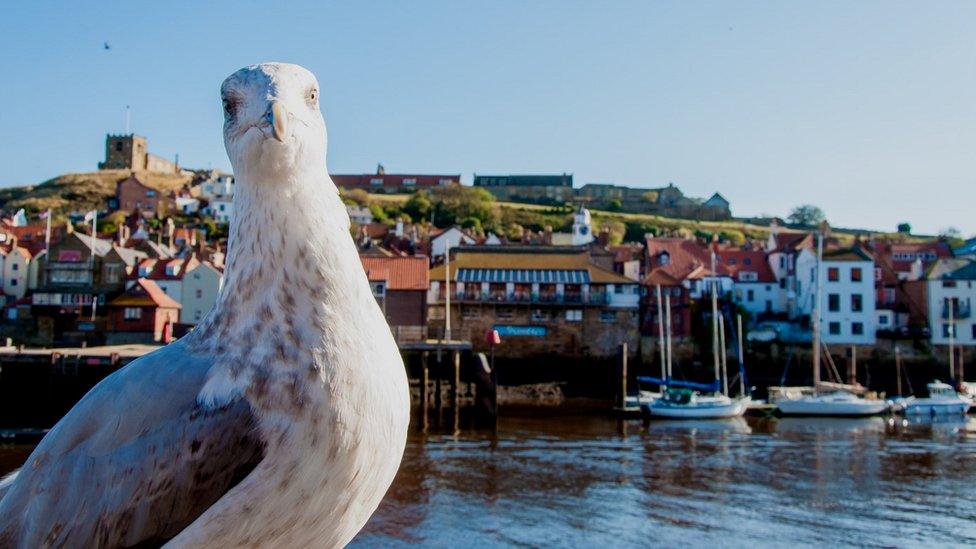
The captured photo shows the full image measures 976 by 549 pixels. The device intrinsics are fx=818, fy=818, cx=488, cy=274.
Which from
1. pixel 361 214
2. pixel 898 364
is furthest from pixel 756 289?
pixel 361 214

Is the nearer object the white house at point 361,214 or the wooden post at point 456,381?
the wooden post at point 456,381

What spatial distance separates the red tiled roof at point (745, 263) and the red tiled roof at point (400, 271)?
24.8 meters

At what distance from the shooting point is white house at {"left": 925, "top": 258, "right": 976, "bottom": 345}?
2244 inches

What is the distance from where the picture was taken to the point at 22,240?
69.6 meters

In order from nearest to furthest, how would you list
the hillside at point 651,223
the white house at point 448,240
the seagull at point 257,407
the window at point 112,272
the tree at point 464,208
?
the seagull at point 257,407
the window at point 112,272
the white house at point 448,240
the tree at point 464,208
the hillside at point 651,223

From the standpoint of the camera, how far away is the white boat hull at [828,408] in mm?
40594

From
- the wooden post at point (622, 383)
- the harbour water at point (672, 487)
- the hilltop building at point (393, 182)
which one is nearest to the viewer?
the harbour water at point (672, 487)

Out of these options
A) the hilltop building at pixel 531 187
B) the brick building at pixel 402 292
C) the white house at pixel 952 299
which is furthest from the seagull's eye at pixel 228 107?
the hilltop building at pixel 531 187

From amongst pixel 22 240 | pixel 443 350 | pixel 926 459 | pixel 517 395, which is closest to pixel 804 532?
pixel 926 459

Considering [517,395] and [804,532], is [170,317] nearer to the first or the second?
[517,395]

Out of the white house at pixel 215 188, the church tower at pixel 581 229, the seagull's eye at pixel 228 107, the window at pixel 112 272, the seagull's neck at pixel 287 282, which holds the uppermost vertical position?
the white house at pixel 215 188

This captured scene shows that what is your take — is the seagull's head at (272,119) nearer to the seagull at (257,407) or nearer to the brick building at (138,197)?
the seagull at (257,407)

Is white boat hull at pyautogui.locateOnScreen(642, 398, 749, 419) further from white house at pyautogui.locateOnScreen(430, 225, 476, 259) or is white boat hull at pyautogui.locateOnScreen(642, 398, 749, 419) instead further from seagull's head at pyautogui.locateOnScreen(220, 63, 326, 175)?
seagull's head at pyautogui.locateOnScreen(220, 63, 326, 175)

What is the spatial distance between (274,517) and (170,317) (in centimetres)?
5283
